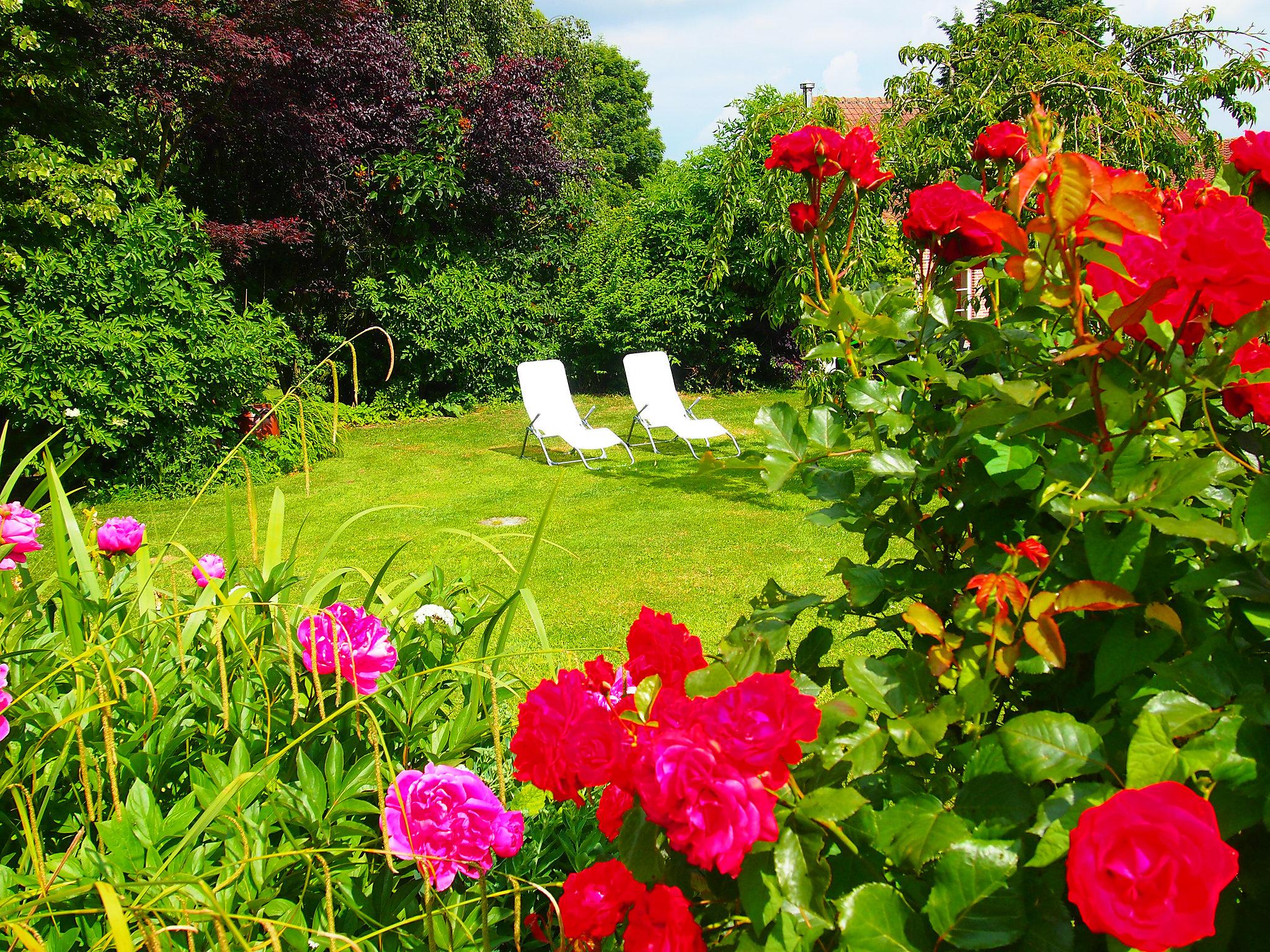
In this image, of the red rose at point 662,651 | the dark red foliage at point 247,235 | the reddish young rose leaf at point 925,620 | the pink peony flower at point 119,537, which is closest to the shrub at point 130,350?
the dark red foliage at point 247,235

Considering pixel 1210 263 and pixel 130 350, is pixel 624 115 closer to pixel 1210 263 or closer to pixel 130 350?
pixel 130 350

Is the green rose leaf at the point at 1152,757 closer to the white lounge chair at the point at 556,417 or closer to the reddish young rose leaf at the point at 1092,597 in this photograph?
the reddish young rose leaf at the point at 1092,597

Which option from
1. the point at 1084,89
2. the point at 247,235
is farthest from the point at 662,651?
the point at 247,235

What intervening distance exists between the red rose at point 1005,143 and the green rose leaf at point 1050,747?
0.81 metres

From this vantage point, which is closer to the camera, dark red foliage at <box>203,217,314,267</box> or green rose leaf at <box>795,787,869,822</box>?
green rose leaf at <box>795,787,869,822</box>

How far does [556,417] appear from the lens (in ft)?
27.6

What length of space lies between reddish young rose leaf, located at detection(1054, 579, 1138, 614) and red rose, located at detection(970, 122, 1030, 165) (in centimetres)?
69

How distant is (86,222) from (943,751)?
26.7 feet

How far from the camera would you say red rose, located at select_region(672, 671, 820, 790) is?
692 millimetres

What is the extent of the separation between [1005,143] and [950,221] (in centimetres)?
19

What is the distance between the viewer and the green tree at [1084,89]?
607 centimetres

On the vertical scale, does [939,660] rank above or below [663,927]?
above

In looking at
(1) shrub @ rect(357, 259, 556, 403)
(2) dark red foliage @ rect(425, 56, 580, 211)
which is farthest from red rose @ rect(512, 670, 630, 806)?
(2) dark red foliage @ rect(425, 56, 580, 211)

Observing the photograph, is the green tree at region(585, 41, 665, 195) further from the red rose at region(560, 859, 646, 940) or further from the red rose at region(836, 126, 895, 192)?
the red rose at region(560, 859, 646, 940)
